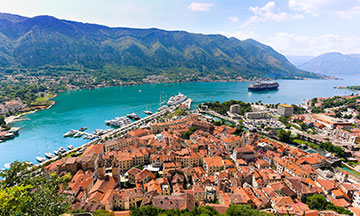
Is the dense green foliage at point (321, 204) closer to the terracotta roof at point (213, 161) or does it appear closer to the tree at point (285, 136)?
the terracotta roof at point (213, 161)

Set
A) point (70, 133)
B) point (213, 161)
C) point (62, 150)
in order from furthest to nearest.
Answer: point (70, 133) → point (62, 150) → point (213, 161)

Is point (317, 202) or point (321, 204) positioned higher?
point (317, 202)

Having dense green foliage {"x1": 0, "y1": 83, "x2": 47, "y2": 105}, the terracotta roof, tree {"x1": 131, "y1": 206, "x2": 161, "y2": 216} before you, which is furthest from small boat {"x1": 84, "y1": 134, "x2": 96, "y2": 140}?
dense green foliage {"x1": 0, "y1": 83, "x2": 47, "y2": 105}

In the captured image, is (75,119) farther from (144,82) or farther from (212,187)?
(144,82)

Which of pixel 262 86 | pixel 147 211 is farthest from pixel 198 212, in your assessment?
pixel 262 86

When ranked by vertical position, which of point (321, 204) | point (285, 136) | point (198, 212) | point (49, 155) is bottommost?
point (49, 155)

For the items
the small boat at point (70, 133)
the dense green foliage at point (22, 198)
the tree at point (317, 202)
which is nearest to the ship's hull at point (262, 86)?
the tree at point (317, 202)

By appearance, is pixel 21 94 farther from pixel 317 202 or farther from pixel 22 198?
pixel 317 202

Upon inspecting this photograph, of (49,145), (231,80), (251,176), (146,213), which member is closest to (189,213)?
(146,213)

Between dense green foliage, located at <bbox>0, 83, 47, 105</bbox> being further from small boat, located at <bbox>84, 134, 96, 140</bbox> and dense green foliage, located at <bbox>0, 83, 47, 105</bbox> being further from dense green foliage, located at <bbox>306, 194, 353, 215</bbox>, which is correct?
dense green foliage, located at <bbox>306, 194, 353, 215</bbox>
